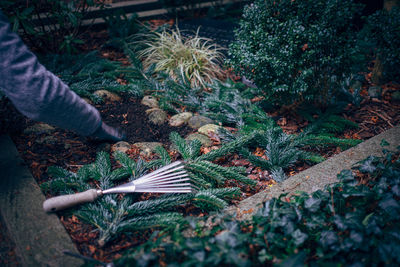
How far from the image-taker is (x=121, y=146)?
2.18m

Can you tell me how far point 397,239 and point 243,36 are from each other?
2.03m

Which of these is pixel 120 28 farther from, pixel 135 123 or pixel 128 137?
pixel 128 137

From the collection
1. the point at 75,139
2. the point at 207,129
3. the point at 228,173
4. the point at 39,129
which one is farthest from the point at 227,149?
the point at 39,129

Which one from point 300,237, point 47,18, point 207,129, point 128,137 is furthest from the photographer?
point 47,18

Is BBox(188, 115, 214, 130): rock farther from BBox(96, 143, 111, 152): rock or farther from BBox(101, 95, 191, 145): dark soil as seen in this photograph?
BBox(96, 143, 111, 152): rock

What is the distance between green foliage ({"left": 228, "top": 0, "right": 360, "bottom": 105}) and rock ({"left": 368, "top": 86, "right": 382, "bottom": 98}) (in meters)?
0.81

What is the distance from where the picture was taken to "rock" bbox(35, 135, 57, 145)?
2139 mm

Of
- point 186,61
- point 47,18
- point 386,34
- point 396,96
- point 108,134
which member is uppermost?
point 47,18

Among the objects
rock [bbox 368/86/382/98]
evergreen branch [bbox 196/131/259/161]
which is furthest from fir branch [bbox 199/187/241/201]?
rock [bbox 368/86/382/98]

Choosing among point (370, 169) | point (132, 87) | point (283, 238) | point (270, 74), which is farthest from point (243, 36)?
point (283, 238)

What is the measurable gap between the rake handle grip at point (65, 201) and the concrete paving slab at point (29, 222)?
0.18 feet

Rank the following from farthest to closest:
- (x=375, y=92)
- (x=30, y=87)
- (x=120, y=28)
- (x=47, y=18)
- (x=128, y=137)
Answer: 1. (x=120, y=28)
2. (x=47, y=18)
3. (x=375, y=92)
4. (x=128, y=137)
5. (x=30, y=87)

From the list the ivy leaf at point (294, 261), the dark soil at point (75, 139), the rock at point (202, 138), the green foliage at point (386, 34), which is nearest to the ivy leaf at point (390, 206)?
the ivy leaf at point (294, 261)

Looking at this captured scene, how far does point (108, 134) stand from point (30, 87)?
2.30 feet
